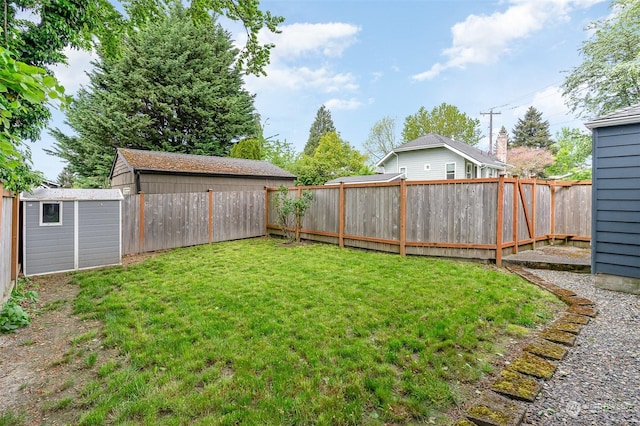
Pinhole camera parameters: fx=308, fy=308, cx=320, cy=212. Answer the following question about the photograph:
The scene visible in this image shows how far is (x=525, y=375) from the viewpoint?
2379 mm

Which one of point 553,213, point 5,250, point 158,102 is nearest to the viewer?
point 5,250

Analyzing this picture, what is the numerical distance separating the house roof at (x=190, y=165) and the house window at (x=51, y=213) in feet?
14.6

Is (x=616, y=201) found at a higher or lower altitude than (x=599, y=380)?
higher

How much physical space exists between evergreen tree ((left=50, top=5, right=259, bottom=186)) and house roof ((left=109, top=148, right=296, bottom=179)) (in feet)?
22.6

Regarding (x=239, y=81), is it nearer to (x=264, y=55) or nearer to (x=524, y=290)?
(x=264, y=55)

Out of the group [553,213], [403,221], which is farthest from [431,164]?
[403,221]

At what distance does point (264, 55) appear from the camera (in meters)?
Result: 4.48

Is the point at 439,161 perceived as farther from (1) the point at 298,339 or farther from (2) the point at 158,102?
(2) the point at 158,102

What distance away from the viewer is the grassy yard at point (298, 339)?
204cm

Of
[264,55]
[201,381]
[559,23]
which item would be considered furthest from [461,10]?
[201,381]

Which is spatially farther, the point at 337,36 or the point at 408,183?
the point at 337,36

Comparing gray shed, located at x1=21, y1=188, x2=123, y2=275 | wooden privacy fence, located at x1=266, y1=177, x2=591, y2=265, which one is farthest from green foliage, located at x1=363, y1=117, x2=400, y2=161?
gray shed, located at x1=21, y1=188, x2=123, y2=275

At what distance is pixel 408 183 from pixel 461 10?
7.01m

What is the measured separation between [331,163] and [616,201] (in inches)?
881
